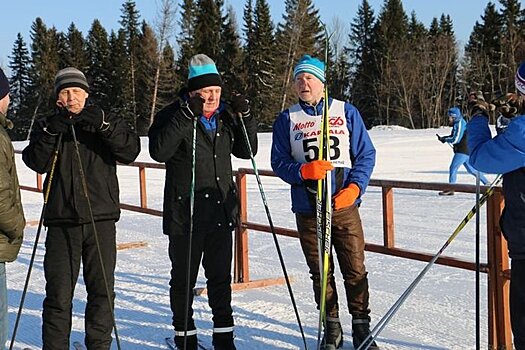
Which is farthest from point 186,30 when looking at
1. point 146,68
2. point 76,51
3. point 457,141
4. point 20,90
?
point 457,141

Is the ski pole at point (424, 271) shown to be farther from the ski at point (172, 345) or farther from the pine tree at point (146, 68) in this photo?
the pine tree at point (146, 68)

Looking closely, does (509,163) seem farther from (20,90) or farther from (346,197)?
(20,90)

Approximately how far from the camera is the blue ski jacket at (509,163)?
2781 mm

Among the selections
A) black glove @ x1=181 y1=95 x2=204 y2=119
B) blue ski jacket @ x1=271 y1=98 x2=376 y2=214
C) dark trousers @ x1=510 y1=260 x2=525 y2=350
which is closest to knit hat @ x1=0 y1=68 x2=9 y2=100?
black glove @ x1=181 y1=95 x2=204 y2=119

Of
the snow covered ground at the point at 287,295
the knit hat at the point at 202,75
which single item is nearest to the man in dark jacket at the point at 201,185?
the knit hat at the point at 202,75

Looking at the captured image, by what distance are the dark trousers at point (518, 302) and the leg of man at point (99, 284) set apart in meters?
2.23

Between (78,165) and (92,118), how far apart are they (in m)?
0.32

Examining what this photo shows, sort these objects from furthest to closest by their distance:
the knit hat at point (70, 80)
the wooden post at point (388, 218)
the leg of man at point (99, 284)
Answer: the wooden post at point (388, 218), the leg of man at point (99, 284), the knit hat at point (70, 80)

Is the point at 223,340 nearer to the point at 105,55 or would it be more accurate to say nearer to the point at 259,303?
the point at 259,303

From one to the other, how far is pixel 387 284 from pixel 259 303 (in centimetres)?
129

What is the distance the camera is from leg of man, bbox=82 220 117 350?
371 centimetres

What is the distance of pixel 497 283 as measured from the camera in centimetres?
381


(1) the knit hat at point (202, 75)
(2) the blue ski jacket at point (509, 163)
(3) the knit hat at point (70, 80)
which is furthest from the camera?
(1) the knit hat at point (202, 75)

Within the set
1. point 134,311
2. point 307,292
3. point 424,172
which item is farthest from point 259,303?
point 424,172
